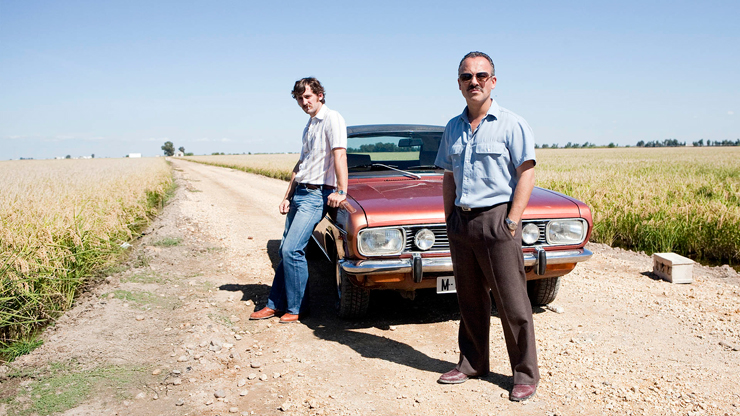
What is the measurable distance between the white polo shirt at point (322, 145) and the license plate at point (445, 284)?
120 cm

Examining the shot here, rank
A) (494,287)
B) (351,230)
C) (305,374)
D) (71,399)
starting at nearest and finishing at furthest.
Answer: (494,287) → (71,399) → (305,374) → (351,230)

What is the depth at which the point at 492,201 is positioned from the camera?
2.67 meters

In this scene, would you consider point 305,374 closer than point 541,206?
Yes

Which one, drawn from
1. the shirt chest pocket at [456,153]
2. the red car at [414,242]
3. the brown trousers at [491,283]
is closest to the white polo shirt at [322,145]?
the red car at [414,242]

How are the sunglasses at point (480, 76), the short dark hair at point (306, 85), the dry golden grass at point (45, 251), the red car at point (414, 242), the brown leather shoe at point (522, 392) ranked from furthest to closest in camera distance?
the dry golden grass at point (45, 251), the short dark hair at point (306, 85), the red car at point (414, 242), the brown leather shoe at point (522, 392), the sunglasses at point (480, 76)

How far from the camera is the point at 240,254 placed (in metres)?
6.90

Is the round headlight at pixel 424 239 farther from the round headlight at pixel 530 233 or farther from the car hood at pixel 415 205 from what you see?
the round headlight at pixel 530 233

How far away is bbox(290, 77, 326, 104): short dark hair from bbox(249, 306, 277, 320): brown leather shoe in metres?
1.80

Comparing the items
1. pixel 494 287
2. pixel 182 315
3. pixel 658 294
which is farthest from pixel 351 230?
pixel 658 294

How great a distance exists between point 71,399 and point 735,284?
6.13 meters

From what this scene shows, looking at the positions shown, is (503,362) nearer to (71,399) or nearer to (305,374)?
(305,374)

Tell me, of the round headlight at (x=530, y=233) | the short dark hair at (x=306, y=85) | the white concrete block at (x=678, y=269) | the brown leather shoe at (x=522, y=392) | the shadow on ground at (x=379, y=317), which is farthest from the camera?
the white concrete block at (x=678, y=269)

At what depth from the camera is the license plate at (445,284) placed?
144 inches

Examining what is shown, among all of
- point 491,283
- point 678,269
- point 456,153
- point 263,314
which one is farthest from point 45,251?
point 678,269
